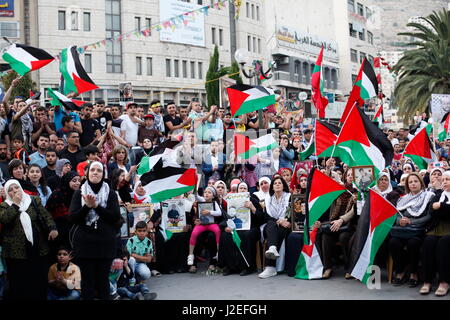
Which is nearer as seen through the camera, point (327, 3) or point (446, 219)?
point (446, 219)

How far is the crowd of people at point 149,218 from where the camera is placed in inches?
298

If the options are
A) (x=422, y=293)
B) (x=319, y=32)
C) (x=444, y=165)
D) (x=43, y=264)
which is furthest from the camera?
(x=319, y=32)

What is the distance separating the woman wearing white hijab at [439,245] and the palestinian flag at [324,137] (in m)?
2.45

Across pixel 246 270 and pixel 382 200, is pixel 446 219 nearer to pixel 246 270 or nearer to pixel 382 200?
pixel 382 200

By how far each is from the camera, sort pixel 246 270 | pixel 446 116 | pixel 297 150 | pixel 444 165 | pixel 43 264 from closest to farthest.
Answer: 1. pixel 43 264
2. pixel 246 270
3. pixel 444 165
4. pixel 297 150
5. pixel 446 116

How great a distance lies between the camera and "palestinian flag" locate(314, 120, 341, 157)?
1070cm

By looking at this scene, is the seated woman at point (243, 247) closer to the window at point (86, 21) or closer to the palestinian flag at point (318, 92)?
the palestinian flag at point (318, 92)

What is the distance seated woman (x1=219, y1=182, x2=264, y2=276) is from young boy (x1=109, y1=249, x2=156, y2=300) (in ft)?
5.80

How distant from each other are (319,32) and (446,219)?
68.7 metres

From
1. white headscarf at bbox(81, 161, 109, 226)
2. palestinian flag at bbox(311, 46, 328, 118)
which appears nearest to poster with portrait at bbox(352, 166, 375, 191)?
palestinian flag at bbox(311, 46, 328, 118)

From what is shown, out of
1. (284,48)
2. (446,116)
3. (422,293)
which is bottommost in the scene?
(422,293)

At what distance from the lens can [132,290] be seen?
350 inches

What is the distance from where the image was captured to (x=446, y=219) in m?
8.64

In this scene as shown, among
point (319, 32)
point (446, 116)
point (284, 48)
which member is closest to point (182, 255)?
point (446, 116)
